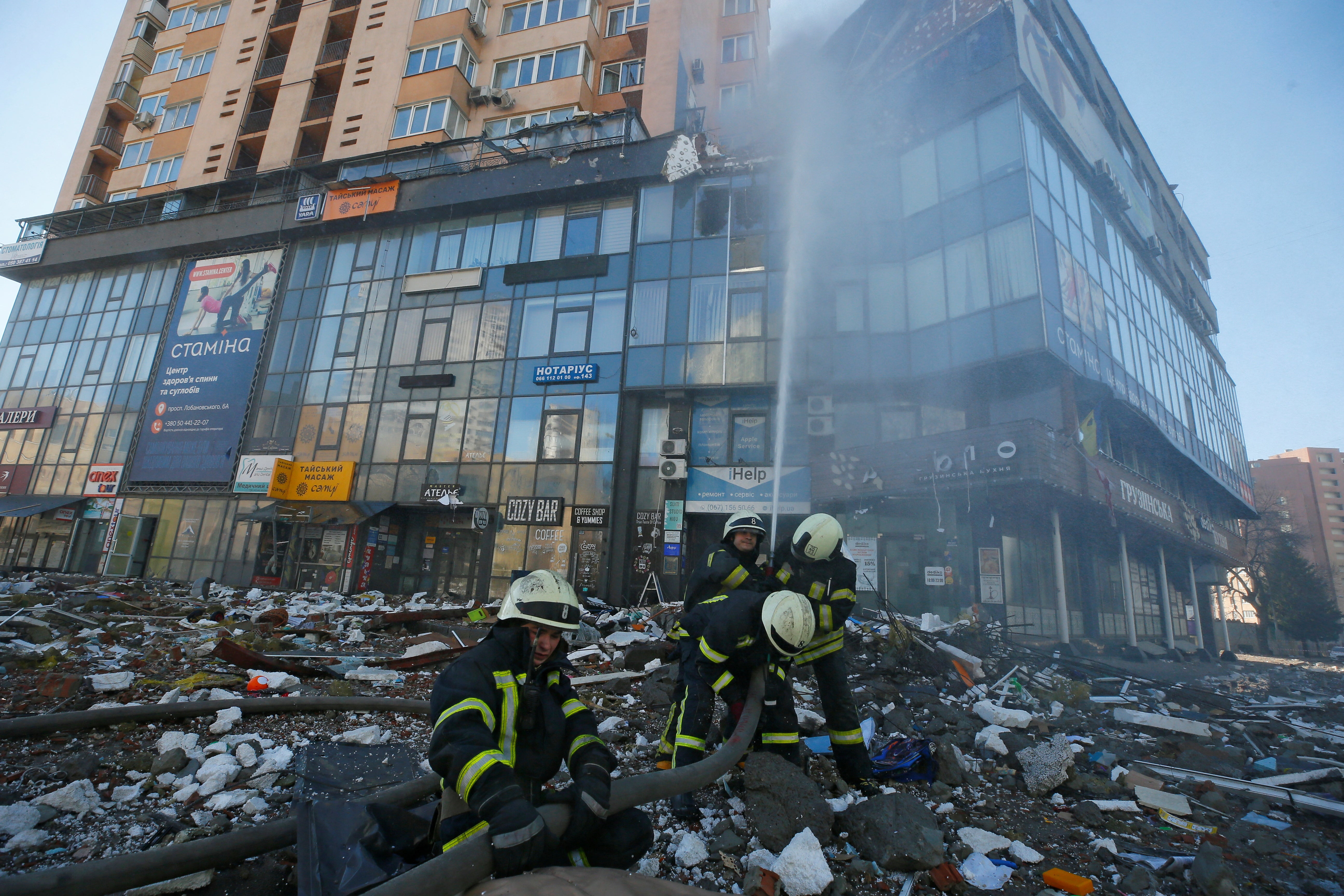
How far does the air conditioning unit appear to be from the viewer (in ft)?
52.6

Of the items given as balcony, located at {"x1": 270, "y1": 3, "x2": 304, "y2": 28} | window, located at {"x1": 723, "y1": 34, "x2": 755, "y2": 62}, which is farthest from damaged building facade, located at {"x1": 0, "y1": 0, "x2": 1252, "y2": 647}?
balcony, located at {"x1": 270, "y1": 3, "x2": 304, "y2": 28}

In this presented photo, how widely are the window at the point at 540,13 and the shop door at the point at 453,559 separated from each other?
1864 cm

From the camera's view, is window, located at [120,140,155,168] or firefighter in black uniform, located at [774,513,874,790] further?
window, located at [120,140,155,168]

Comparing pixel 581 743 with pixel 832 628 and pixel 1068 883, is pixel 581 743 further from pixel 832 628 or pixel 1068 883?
pixel 1068 883

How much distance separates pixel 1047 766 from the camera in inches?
178

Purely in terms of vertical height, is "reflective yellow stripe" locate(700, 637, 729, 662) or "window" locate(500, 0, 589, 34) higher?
"window" locate(500, 0, 589, 34)

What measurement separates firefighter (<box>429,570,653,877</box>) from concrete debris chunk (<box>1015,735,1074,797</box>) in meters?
3.42

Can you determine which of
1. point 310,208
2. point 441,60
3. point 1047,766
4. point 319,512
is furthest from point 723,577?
point 441,60

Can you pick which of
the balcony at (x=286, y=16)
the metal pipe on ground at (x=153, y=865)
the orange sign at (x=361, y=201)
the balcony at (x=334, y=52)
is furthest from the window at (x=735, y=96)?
the metal pipe on ground at (x=153, y=865)

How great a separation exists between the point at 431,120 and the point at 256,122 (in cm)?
960

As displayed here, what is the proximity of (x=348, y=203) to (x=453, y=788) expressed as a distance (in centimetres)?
2297

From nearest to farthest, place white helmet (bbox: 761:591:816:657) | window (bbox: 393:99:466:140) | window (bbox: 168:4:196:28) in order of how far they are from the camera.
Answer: white helmet (bbox: 761:591:816:657)
window (bbox: 393:99:466:140)
window (bbox: 168:4:196:28)

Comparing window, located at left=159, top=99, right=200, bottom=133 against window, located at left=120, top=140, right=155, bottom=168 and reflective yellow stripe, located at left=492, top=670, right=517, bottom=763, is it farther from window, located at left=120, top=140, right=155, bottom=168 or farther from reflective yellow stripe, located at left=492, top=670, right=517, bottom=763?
reflective yellow stripe, located at left=492, top=670, right=517, bottom=763

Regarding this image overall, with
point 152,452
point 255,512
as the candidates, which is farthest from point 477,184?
point 152,452
